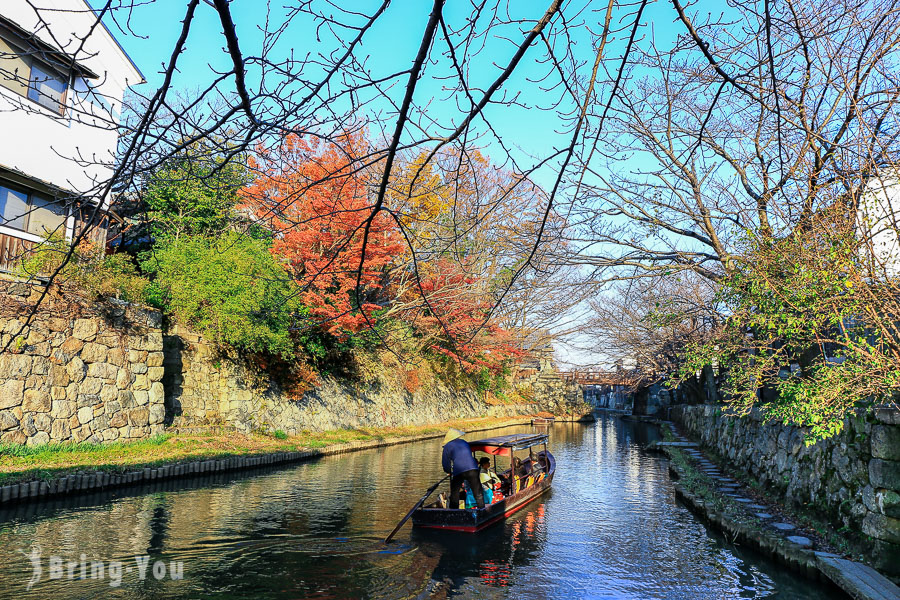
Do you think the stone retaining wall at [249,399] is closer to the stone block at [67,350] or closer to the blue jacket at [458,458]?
the stone block at [67,350]

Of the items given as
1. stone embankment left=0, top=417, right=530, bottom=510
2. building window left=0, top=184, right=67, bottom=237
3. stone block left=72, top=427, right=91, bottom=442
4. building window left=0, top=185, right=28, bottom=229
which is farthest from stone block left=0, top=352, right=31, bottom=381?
building window left=0, top=185, right=28, bottom=229

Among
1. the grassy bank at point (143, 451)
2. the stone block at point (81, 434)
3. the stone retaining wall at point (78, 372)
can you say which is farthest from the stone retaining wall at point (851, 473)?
the stone block at point (81, 434)

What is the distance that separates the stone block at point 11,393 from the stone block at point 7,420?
0.47ft

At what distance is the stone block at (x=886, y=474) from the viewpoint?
750cm

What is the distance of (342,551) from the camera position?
8.52 m

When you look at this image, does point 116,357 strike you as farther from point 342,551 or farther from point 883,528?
point 883,528

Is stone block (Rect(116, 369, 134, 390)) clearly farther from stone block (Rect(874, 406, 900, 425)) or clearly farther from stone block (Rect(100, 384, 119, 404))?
stone block (Rect(874, 406, 900, 425))

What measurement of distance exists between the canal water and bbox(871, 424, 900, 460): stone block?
1959mm

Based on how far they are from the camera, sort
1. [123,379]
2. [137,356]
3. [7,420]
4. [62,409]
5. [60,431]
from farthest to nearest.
Answer: [137,356], [123,379], [62,409], [60,431], [7,420]

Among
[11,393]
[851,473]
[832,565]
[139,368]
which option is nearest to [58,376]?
[11,393]

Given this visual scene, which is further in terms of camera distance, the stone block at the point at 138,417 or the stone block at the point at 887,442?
the stone block at the point at 138,417

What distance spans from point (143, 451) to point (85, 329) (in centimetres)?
361

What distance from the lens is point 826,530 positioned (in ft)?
28.9

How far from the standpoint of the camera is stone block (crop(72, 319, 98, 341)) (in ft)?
48.0
